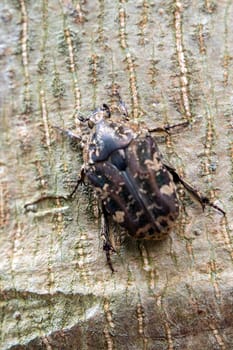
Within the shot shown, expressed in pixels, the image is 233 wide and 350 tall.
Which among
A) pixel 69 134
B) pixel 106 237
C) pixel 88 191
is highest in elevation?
pixel 69 134

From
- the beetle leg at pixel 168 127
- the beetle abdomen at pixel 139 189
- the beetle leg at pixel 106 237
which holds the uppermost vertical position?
the beetle leg at pixel 168 127

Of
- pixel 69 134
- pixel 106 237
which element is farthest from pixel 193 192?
pixel 69 134

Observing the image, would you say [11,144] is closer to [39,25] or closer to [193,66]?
[39,25]

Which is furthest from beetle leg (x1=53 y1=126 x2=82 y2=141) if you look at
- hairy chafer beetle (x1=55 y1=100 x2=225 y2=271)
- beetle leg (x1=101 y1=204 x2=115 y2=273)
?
beetle leg (x1=101 y1=204 x2=115 y2=273)

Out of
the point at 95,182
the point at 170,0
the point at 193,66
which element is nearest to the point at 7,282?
the point at 95,182

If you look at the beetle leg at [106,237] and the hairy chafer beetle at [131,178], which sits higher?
the hairy chafer beetle at [131,178]

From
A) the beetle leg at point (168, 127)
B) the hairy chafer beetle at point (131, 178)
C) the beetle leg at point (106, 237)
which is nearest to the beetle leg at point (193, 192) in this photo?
the hairy chafer beetle at point (131, 178)

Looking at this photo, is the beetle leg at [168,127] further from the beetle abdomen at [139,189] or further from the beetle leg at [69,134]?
the beetle leg at [69,134]

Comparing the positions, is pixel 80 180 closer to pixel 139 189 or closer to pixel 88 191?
pixel 88 191
